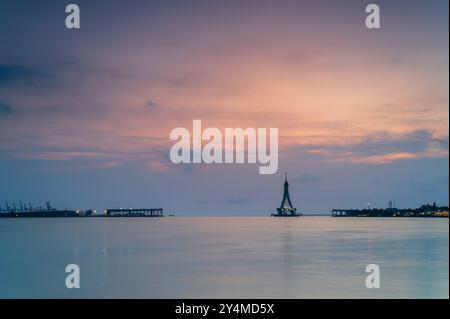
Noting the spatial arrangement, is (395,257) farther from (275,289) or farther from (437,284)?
(275,289)

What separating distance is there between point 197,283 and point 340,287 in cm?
768

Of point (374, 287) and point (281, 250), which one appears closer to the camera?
point (374, 287)

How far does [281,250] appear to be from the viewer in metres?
47.6

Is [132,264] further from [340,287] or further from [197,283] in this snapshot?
[340,287]

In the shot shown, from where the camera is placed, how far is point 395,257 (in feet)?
135
